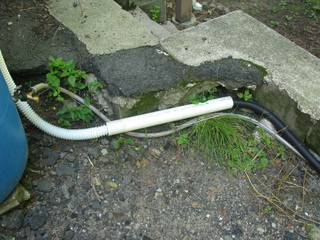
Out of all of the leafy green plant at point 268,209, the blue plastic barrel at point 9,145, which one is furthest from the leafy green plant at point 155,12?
the leafy green plant at point 268,209

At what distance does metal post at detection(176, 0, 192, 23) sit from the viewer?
3.46m

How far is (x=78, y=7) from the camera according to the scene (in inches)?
106

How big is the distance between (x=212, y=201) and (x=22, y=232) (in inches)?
44.6

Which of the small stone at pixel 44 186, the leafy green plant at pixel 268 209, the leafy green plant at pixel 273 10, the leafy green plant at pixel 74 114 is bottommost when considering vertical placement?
the leafy green plant at pixel 268 209

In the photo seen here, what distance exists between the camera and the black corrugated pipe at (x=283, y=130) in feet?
6.91

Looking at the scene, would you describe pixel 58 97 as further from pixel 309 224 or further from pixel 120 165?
pixel 309 224

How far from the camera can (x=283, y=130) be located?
2.21 meters

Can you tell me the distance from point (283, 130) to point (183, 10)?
197 cm

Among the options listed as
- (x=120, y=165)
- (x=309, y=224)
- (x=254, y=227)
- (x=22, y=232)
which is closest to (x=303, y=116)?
Answer: (x=309, y=224)

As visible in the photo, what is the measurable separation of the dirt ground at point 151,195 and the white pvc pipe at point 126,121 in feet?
0.35

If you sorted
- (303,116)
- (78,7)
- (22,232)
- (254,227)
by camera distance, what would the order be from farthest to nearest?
(78,7) → (303,116) → (254,227) → (22,232)

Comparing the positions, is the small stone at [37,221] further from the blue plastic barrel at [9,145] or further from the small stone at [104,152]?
the small stone at [104,152]

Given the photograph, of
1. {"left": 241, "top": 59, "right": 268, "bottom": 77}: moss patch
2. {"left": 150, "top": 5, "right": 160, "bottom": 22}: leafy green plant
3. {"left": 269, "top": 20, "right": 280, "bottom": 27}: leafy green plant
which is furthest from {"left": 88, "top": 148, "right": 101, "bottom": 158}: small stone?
{"left": 269, "top": 20, "right": 280, "bottom": 27}: leafy green plant

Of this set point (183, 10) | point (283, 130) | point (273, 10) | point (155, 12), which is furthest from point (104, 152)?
point (273, 10)
